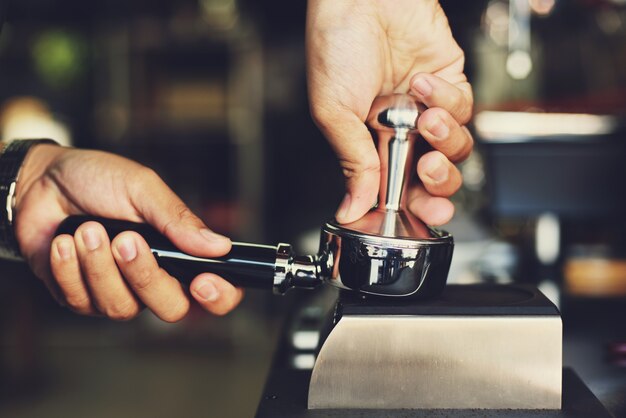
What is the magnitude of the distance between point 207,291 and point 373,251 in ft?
0.71

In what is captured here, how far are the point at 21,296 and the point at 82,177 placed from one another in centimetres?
238

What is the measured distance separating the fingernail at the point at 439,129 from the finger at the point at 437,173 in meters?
0.03

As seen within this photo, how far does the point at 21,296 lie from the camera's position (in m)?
3.08

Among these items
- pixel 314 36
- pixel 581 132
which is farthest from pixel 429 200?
pixel 581 132

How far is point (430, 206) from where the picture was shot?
84cm

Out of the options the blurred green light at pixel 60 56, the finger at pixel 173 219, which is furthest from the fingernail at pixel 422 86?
the blurred green light at pixel 60 56

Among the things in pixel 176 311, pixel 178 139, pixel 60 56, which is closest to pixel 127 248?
pixel 176 311

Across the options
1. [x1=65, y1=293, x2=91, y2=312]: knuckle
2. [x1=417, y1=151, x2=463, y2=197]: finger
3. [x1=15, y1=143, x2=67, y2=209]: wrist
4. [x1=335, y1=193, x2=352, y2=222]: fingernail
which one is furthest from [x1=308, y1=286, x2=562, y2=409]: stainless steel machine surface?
[x1=15, y1=143, x2=67, y2=209]: wrist

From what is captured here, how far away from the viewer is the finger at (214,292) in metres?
0.73

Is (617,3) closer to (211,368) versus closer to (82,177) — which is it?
(82,177)

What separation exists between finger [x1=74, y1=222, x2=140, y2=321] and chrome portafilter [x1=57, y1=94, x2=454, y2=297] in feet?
0.04

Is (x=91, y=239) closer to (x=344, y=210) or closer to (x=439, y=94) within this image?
(x=344, y=210)

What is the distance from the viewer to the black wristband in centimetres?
83

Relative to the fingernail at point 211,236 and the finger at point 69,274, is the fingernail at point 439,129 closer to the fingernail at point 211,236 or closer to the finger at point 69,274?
the fingernail at point 211,236
